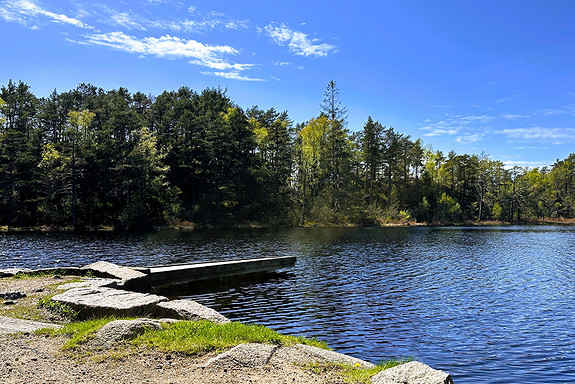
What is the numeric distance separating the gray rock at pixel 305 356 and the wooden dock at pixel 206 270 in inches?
538

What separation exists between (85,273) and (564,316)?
68.6ft

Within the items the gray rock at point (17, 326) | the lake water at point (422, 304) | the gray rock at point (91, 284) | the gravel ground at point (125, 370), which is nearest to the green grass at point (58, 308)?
the gray rock at point (17, 326)

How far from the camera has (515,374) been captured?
28.8ft

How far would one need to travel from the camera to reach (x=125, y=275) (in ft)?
55.6

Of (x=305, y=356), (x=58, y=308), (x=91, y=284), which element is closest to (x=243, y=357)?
(x=305, y=356)

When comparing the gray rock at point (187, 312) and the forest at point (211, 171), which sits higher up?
the forest at point (211, 171)

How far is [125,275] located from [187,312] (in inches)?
321

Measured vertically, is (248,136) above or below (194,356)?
above

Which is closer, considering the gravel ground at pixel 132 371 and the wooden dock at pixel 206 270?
the gravel ground at pixel 132 371

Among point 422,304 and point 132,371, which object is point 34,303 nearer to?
point 132,371

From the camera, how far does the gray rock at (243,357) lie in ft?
21.1

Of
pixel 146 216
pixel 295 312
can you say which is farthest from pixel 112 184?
pixel 295 312

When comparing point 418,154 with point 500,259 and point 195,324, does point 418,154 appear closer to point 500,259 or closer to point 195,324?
point 500,259

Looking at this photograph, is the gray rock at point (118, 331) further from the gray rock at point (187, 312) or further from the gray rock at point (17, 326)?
the gray rock at point (17, 326)
